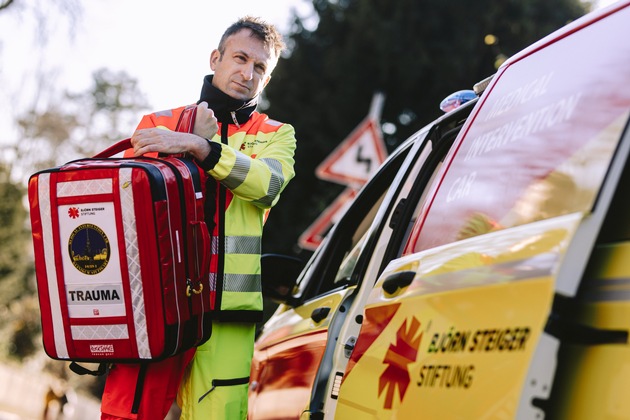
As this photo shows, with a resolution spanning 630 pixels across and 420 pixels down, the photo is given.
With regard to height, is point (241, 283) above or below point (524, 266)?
below

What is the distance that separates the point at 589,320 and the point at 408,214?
61.6 inches

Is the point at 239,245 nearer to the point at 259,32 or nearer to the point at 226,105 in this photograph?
the point at 226,105

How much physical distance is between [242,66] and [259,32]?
0.16 meters

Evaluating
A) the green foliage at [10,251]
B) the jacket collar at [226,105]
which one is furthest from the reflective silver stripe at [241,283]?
the green foliage at [10,251]

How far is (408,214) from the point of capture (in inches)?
125

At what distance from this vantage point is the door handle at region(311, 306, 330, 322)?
133 inches

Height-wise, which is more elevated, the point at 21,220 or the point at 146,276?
the point at 146,276

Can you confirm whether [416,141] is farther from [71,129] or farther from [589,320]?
[71,129]

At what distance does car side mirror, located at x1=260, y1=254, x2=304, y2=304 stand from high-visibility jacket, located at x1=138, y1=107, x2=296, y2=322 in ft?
1.79

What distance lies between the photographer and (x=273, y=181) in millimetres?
3291

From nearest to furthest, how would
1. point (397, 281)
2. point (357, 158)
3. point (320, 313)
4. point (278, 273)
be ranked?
1. point (397, 281)
2. point (320, 313)
3. point (278, 273)
4. point (357, 158)

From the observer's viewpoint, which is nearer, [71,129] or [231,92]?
[231,92]

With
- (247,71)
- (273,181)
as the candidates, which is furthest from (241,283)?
(247,71)

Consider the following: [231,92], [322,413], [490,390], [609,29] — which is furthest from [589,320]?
[231,92]
